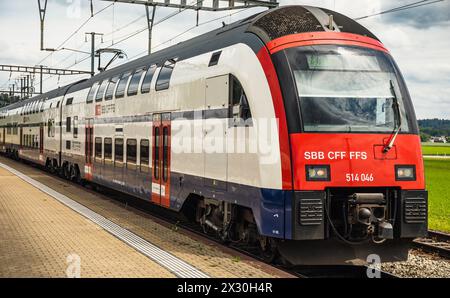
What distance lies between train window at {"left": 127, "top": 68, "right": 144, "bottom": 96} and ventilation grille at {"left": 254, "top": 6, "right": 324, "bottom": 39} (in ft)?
19.5

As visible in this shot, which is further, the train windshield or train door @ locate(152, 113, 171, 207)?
train door @ locate(152, 113, 171, 207)

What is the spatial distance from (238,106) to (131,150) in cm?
640

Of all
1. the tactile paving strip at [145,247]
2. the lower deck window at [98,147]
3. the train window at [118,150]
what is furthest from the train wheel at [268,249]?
the lower deck window at [98,147]

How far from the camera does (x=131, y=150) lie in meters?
15.1

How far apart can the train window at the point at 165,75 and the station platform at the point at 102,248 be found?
2.98 metres

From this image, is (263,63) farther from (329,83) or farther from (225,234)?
(225,234)

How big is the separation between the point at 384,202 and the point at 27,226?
23.7ft

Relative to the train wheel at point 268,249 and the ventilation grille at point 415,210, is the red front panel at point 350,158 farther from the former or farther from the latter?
the train wheel at point 268,249

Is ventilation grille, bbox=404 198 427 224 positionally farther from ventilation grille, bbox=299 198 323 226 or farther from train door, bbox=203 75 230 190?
train door, bbox=203 75 230 190

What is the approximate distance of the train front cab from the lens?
8.26m

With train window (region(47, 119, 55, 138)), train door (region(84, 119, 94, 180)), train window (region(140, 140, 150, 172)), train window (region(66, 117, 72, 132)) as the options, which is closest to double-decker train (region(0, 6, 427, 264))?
train window (region(140, 140, 150, 172))

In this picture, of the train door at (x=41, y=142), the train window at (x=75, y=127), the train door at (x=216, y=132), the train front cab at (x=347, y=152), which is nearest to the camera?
the train front cab at (x=347, y=152)

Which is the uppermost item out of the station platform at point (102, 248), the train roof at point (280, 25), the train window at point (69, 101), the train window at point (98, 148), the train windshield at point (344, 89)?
the train roof at point (280, 25)

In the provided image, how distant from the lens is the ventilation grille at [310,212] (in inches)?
321
